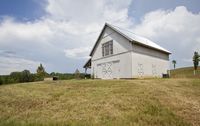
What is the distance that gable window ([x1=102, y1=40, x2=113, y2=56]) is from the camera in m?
24.1

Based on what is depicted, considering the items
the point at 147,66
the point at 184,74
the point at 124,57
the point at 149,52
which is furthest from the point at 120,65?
the point at 184,74

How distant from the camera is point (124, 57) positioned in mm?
21469

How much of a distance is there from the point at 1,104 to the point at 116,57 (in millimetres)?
14592

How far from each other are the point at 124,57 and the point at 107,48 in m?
4.11

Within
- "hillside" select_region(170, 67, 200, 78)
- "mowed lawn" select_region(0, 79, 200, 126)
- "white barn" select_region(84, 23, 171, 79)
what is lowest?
"mowed lawn" select_region(0, 79, 200, 126)

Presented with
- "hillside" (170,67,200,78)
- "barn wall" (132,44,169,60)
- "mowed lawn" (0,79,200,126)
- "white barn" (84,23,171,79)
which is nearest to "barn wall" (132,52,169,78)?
"white barn" (84,23,171,79)

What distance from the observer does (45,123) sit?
7.55 metres

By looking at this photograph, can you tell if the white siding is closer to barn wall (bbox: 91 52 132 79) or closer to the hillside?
barn wall (bbox: 91 52 132 79)

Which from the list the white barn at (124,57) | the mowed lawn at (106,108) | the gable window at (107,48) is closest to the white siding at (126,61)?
the white barn at (124,57)

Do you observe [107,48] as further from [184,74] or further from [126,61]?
[184,74]

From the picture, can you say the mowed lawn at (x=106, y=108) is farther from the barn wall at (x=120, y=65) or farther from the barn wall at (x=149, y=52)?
the barn wall at (x=149, y=52)

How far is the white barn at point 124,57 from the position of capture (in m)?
21.0

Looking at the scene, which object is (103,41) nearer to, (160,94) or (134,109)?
(160,94)

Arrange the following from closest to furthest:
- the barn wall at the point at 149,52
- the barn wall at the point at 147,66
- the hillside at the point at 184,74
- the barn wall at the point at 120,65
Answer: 1. the barn wall at the point at 120,65
2. the barn wall at the point at 147,66
3. the barn wall at the point at 149,52
4. the hillside at the point at 184,74
